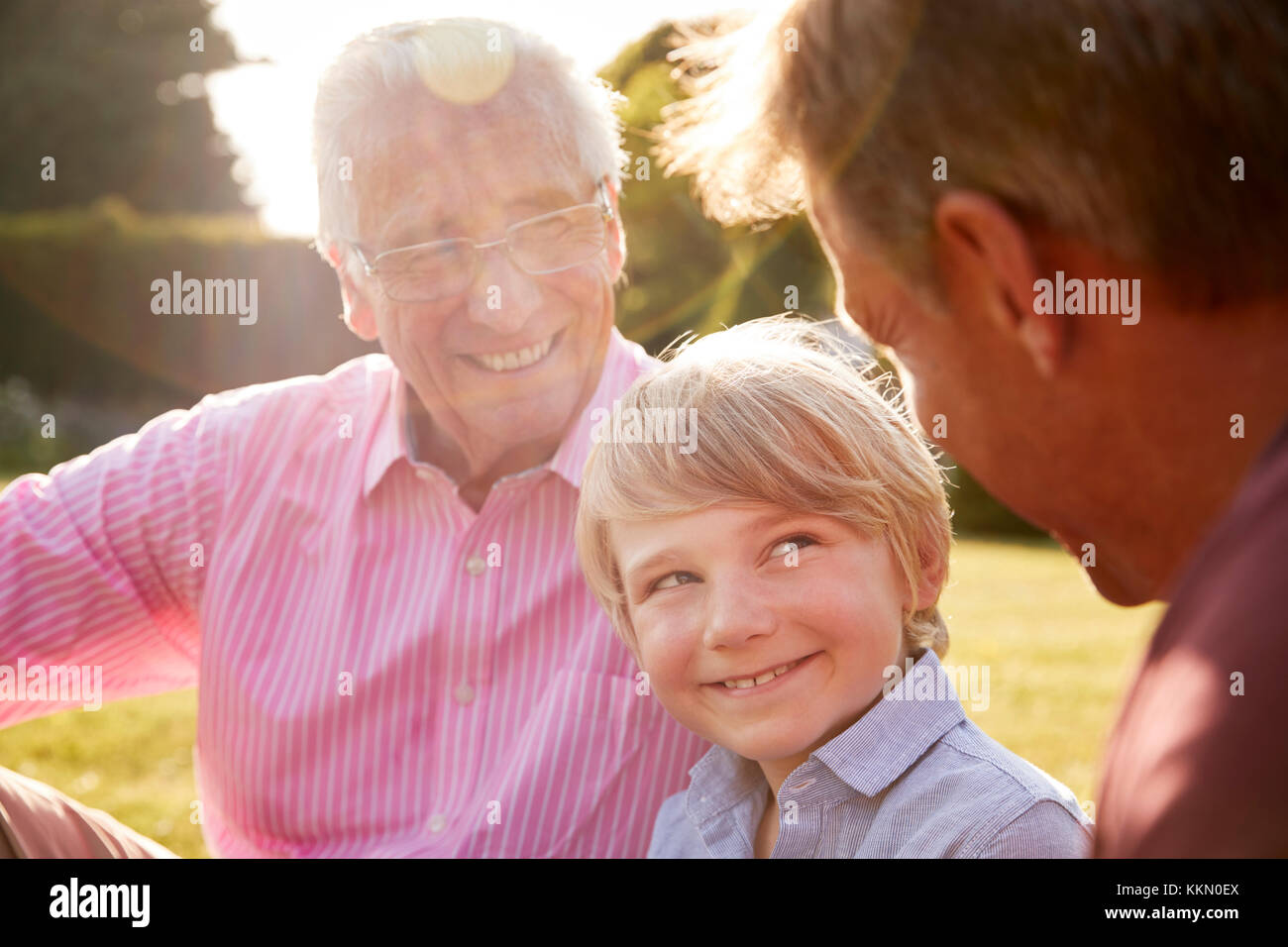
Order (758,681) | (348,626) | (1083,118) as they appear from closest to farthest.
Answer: (1083,118) → (758,681) → (348,626)

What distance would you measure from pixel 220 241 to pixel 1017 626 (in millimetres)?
11277

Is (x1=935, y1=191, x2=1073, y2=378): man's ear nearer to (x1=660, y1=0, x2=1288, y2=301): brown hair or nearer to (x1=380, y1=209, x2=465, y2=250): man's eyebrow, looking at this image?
(x1=660, y1=0, x2=1288, y2=301): brown hair

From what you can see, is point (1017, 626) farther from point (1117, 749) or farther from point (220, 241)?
point (220, 241)

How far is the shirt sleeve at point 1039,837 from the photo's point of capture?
5.94ft

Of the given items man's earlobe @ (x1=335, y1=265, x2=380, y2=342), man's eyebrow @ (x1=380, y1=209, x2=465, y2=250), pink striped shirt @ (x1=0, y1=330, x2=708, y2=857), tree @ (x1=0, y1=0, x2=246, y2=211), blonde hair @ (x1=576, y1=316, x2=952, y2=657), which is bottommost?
pink striped shirt @ (x1=0, y1=330, x2=708, y2=857)

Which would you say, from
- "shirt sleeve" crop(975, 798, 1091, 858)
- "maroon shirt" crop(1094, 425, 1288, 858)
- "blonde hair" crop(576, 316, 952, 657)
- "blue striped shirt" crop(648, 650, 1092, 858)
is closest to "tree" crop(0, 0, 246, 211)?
"blonde hair" crop(576, 316, 952, 657)

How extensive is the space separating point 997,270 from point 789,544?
81 centimetres

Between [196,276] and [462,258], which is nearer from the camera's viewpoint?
[462,258]

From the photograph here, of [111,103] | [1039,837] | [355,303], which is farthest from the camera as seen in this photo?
[111,103]

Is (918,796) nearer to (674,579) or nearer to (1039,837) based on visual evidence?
(1039,837)

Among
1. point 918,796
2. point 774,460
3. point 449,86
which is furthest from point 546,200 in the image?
point 918,796

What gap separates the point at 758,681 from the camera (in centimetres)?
207

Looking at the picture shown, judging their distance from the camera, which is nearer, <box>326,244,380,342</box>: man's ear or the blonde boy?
the blonde boy

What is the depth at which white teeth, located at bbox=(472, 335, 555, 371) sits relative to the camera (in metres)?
2.78
